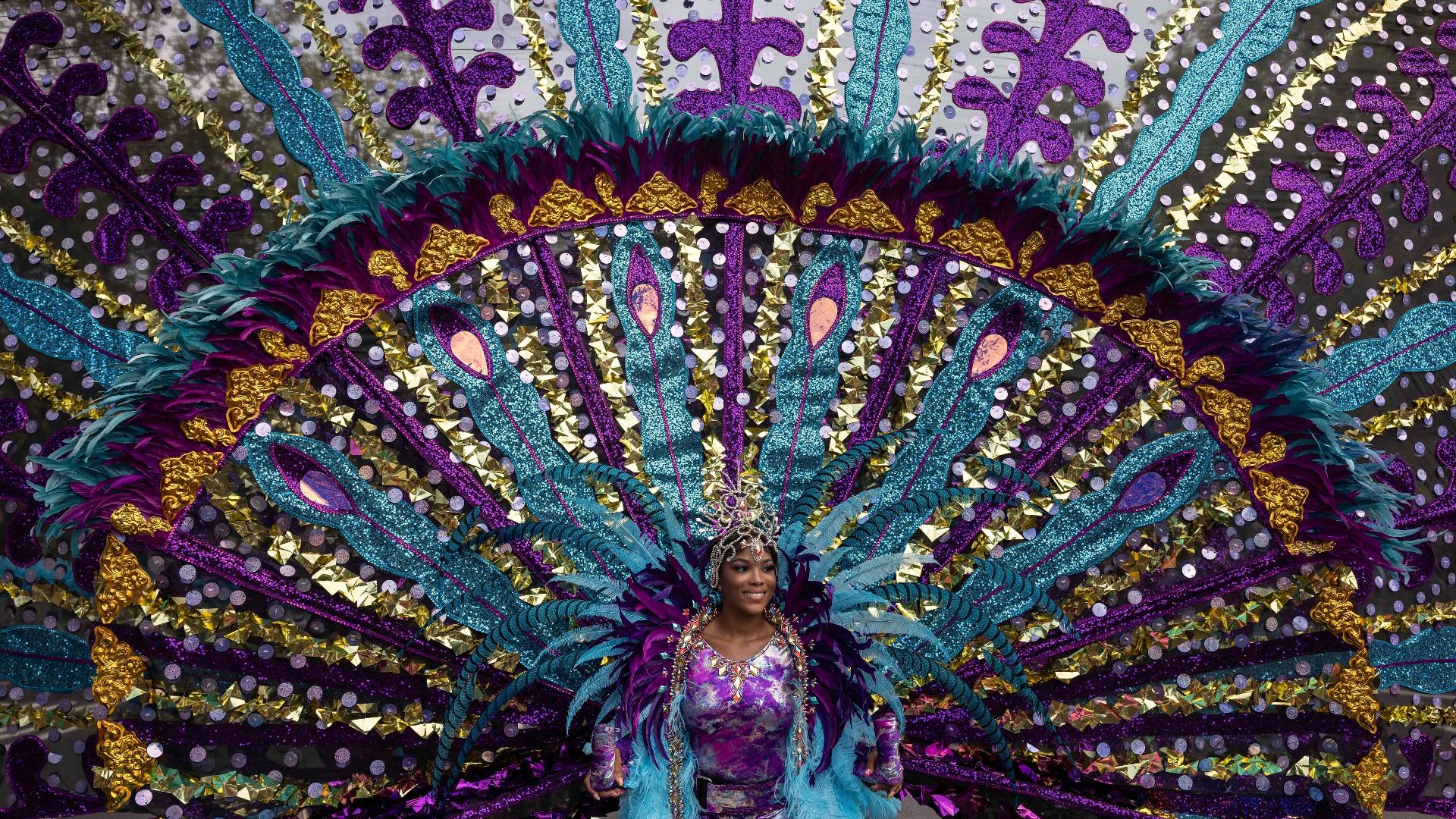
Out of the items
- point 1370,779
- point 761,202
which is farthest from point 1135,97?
point 1370,779

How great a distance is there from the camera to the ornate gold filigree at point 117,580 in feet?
9.28

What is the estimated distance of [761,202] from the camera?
309cm

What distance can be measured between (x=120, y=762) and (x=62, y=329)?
1042 mm

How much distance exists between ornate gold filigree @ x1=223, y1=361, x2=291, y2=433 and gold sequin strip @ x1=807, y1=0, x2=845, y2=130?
4.68 feet

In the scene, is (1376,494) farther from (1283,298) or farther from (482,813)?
(482,813)

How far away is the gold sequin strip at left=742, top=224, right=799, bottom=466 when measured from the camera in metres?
3.11

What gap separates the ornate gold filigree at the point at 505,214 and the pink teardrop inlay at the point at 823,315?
2.35ft

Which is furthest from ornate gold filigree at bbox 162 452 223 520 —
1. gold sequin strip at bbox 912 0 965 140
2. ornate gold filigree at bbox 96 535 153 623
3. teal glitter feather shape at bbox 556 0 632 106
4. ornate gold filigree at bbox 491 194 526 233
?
gold sequin strip at bbox 912 0 965 140

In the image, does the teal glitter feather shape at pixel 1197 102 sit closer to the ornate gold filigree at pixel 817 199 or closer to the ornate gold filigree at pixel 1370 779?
the ornate gold filigree at pixel 817 199

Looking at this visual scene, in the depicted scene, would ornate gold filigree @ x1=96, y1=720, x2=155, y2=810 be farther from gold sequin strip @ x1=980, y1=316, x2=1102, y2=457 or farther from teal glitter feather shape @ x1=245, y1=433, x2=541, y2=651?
gold sequin strip @ x1=980, y1=316, x2=1102, y2=457

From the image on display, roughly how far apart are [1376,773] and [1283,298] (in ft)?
3.95

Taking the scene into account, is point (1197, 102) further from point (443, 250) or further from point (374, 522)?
point (374, 522)

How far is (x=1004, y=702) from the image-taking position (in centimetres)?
319

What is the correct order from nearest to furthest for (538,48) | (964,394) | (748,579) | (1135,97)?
(748,579) < (964,394) < (538,48) < (1135,97)
